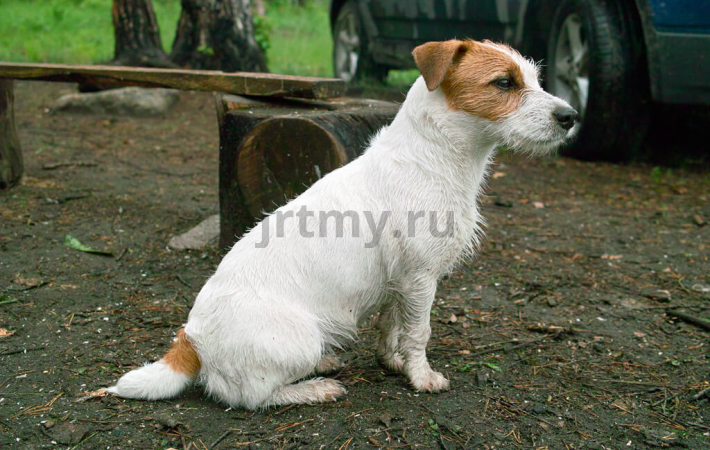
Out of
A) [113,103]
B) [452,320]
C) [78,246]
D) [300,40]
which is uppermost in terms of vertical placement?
[300,40]

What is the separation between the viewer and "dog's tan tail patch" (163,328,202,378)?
2963mm

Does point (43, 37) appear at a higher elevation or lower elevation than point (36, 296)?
higher

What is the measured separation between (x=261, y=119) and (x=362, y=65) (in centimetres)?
565

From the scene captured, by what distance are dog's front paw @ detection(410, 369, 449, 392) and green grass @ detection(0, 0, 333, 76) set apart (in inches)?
311

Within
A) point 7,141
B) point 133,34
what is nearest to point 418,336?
point 7,141

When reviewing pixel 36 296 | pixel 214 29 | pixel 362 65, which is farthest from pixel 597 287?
pixel 214 29

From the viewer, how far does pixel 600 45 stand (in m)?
6.26

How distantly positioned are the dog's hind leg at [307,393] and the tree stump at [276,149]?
145cm

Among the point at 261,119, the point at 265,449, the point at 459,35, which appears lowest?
the point at 265,449

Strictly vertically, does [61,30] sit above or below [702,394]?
above

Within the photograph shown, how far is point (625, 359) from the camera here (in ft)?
11.9

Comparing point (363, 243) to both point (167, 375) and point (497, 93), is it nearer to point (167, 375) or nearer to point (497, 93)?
point (497, 93)

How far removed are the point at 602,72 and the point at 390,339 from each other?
13.7 feet

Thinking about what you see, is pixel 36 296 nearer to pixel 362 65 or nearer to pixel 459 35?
pixel 459 35
